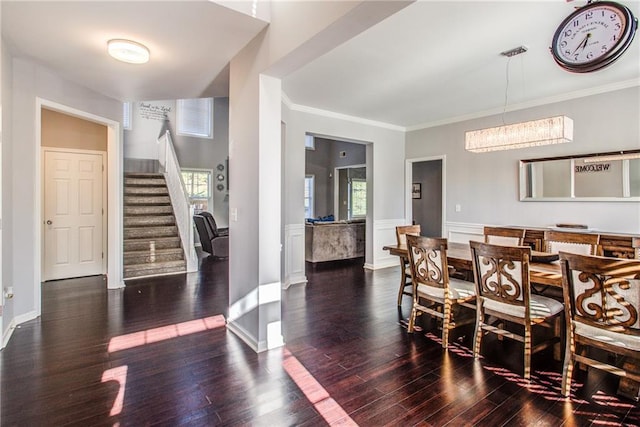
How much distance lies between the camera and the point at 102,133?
17.9 ft

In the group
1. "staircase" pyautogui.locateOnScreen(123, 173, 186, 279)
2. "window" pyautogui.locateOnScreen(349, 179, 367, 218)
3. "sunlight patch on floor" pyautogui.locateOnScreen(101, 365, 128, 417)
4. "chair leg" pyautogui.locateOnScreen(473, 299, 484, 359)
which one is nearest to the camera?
"sunlight patch on floor" pyautogui.locateOnScreen(101, 365, 128, 417)

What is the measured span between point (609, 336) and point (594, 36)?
7.28ft

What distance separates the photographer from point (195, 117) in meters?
9.33

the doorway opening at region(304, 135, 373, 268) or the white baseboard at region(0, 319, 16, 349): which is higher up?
the doorway opening at region(304, 135, 373, 268)

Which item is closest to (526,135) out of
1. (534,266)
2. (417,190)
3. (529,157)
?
(534,266)

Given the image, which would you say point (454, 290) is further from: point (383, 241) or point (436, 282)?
point (383, 241)

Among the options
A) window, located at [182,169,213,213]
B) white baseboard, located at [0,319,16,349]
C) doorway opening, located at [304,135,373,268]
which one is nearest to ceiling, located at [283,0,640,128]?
white baseboard, located at [0,319,16,349]

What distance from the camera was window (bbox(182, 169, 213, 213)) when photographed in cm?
914

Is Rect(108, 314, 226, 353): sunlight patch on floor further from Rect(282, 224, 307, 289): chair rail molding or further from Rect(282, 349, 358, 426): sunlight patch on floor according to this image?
Rect(282, 224, 307, 289): chair rail molding

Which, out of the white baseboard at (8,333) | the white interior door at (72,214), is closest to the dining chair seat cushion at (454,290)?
the white baseboard at (8,333)

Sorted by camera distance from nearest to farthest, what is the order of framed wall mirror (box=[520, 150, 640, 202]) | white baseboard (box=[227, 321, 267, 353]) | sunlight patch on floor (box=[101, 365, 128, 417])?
sunlight patch on floor (box=[101, 365, 128, 417]) → white baseboard (box=[227, 321, 267, 353]) → framed wall mirror (box=[520, 150, 640, 202])

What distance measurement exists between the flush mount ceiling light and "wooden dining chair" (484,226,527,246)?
13.7 feet

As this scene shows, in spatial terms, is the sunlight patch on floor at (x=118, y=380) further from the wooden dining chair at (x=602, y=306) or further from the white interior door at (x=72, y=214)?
the white interior door at (x=72, y=214)

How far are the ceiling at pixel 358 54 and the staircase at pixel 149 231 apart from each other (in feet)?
8.03
